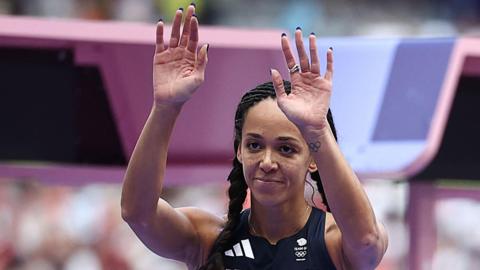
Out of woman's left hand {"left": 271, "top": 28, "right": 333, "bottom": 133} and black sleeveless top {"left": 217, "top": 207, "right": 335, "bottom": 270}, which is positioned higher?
woman's left hand {"left": 271, "top": 28, "right": 333, "bottom": 133}

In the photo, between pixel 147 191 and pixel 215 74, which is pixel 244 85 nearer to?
pixel 215 74

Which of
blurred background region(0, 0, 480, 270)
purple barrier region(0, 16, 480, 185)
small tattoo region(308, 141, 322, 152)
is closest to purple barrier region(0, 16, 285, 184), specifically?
purple barrier region(0, 16, 480, 185)

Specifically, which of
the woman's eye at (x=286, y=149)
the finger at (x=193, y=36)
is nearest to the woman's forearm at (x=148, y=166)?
the finger at (x=193, y=36)

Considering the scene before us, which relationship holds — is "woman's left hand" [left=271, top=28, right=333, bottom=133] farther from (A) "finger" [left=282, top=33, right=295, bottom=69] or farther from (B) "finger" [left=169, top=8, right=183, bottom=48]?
(B) "finger" [left=169, top=8, right=183, bottom=48]

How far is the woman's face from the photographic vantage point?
8.13 feet

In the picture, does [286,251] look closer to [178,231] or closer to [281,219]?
→ [281,219]

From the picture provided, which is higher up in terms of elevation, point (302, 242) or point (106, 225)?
point (302, 242)

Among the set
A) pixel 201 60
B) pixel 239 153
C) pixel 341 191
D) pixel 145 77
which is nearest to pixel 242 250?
pixel 239 153

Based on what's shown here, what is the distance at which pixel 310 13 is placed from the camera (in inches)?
346

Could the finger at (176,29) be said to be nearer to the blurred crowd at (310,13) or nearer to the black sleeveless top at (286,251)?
the black sleeveless top at (286,251)

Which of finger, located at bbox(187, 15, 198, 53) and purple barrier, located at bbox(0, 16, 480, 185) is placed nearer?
finger, located at bbox(187, 15, 198, 53)

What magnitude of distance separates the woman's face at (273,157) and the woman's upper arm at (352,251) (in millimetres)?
129

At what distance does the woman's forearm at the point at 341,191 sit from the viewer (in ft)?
7.73

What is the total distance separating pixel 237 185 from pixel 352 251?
1.27 ft
